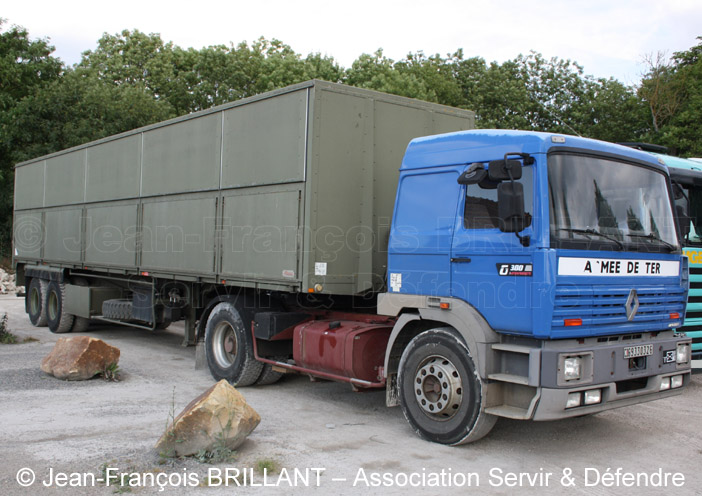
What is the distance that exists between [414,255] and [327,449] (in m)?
1.98

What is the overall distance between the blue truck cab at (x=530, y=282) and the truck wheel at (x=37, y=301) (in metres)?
11.1

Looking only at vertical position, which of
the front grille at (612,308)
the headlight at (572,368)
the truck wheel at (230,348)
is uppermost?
the front grille at (612,308)

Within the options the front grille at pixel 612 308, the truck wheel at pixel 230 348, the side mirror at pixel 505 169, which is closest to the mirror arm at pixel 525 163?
the side mirror at pixel 505 169

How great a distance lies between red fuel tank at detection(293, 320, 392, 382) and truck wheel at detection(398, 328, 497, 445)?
0.70 metres

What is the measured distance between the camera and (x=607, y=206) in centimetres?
558

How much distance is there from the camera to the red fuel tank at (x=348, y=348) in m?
6.79

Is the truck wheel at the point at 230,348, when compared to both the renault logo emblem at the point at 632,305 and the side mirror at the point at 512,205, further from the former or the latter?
the renault logo emblem at the point at 632,305

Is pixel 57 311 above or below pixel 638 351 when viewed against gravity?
below

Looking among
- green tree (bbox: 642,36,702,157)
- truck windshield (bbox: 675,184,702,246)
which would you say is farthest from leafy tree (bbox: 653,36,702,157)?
truck windshield (bbox: 675,184,702,246)

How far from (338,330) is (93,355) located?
3702 millimetres

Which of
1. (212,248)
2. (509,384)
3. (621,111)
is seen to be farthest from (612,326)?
(621,111)

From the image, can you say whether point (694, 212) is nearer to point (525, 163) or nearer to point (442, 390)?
point (525, 163)

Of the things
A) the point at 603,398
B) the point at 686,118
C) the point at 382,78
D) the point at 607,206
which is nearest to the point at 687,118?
the point at 686,118

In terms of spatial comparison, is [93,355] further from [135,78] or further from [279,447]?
[135,78]
